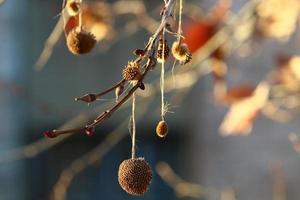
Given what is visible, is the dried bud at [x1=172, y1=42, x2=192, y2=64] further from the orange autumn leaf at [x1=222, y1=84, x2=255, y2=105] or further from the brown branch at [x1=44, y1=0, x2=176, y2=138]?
the orange autumn leaf at [x1=222, y1=84, x2=255, y2=105]

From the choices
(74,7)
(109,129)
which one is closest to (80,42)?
(74,7)

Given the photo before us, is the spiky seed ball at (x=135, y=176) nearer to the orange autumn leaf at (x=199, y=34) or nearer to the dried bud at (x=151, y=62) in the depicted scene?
the dried bud at (x=151, y=62)

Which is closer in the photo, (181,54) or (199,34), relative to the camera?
(181,54)

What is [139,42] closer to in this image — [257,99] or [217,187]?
[217,187]

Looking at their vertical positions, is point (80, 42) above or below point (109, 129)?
above

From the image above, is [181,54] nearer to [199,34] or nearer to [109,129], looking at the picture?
[199,34]

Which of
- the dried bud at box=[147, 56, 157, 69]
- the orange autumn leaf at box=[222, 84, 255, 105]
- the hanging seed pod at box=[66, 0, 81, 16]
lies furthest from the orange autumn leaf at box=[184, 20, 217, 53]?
the dried bud at box=[147, 56, 157, 69]
